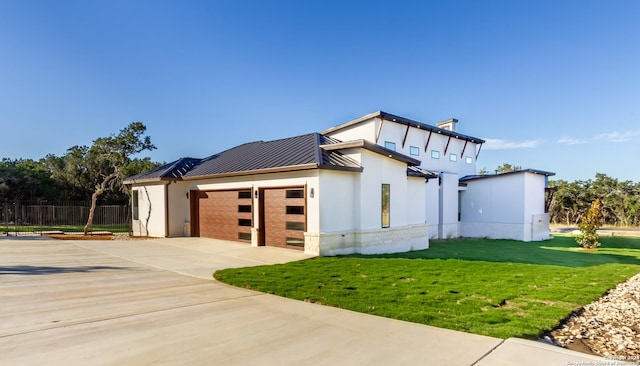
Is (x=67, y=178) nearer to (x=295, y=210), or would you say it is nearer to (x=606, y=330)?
(x=295, y=210)

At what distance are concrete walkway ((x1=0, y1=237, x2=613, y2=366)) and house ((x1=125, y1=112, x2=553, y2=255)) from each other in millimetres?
5556

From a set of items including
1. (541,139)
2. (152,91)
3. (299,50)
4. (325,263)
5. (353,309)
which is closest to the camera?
(353,309)

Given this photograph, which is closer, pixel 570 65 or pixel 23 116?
pixel 570 65

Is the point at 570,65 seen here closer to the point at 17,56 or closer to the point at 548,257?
the point at 548,257

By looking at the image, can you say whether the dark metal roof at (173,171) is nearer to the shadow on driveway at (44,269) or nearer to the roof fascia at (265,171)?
the roof fascia at (265,171)

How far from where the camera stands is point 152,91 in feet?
72.2

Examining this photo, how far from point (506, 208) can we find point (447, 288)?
18.7m

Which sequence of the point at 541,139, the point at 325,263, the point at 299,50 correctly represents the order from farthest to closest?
1. the point at 541,139
2. the point at 299,50
3. the point at 325,263

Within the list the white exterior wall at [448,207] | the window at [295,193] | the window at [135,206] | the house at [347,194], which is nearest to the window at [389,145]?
the house at [347,194]

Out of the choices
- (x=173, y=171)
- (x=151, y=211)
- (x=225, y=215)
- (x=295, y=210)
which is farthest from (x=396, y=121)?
(x=151, y=211)

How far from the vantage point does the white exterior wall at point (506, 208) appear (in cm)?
2258

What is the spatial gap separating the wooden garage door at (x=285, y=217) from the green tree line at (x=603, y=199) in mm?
33308

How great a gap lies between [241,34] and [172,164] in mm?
8595

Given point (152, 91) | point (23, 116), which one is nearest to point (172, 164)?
point (152, 91)
